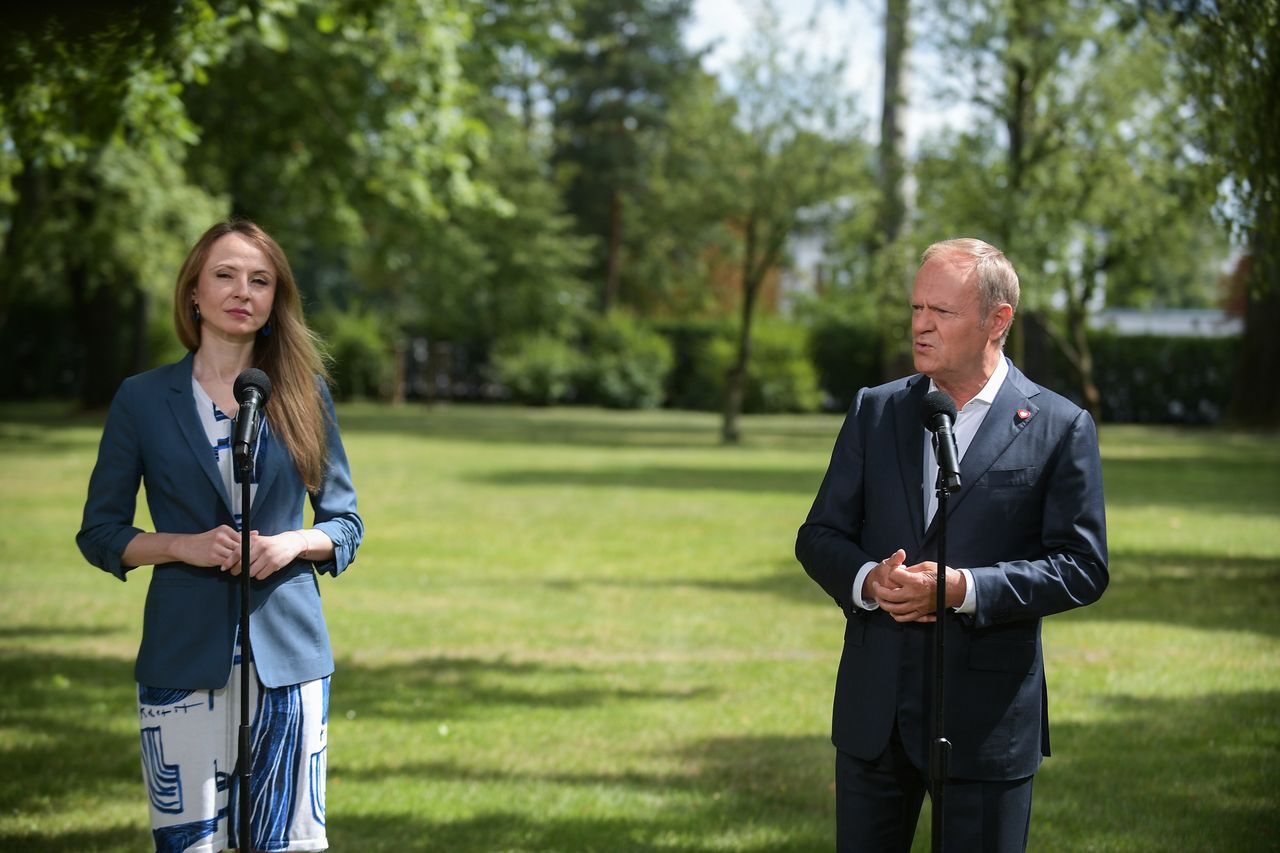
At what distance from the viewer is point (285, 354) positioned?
4.53 metres

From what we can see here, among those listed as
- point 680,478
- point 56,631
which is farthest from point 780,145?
point 56,631

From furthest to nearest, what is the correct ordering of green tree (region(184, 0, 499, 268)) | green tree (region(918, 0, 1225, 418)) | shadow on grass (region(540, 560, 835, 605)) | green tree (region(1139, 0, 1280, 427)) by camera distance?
green tree (region(918, 0, 1225, 418)) < green tree (region(184, 0, 499, 268)) < shadow on grass (region(540, 560, 835, 605)) < green tree (region(1139, 0, 1280, 427))

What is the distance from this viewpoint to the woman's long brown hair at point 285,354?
443 cm

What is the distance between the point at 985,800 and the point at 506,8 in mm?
30279

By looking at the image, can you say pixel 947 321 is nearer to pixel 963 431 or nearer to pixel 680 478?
pixel 963 431

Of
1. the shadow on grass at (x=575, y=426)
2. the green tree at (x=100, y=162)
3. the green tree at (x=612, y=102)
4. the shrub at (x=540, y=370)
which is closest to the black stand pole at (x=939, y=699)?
the green tree at (x=100, y=162)

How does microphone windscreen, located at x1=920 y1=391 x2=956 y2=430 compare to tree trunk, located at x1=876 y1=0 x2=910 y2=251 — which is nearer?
microphone windscreen, located at x1=920 y1=391 x2=956 y2=430

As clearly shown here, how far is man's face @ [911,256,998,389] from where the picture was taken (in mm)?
3973

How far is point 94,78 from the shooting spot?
7398 millimetres

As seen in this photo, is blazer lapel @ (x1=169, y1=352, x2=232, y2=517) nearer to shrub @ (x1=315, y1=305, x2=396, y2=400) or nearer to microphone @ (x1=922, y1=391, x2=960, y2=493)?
microphone @ (x1=922, y1=391, x2=960, y2=493)

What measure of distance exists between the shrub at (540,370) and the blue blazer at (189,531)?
46991mm

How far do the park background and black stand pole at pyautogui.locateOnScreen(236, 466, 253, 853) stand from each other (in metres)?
1.19

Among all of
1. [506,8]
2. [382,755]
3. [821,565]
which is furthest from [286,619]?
[506,8]

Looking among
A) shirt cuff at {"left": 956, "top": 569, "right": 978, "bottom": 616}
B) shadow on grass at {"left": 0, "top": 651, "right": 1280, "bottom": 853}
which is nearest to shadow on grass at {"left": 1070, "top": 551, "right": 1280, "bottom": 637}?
shadow on grass at {"left": 0, "top": 651, "right": 1280, "bottom": 853}
